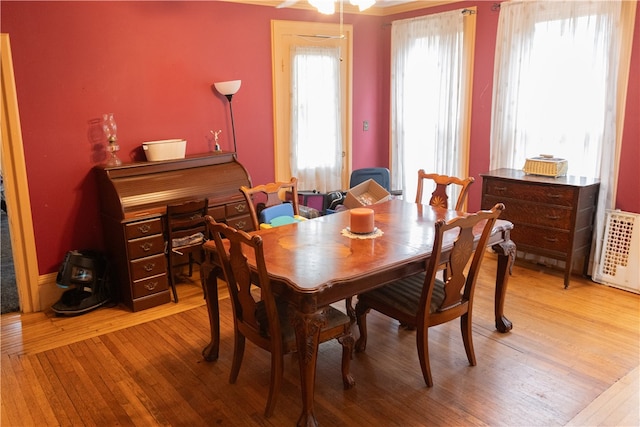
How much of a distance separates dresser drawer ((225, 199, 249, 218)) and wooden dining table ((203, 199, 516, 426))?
1.19 metres

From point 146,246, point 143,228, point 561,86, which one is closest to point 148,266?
point 146,246

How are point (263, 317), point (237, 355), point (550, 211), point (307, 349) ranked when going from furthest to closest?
1. point (550, 211)
2. point (237, 355)
3. point (263, 317)
4. point (307, 349)

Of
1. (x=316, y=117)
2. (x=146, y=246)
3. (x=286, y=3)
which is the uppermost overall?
(x=286, y=3)

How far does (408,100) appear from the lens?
17.8 feet

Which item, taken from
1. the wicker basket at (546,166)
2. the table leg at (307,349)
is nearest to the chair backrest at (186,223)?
the table leg at (307,349)

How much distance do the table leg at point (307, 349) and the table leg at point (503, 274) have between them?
137 cm

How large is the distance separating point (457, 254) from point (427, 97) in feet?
10.1

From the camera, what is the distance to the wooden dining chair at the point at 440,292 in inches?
98.3

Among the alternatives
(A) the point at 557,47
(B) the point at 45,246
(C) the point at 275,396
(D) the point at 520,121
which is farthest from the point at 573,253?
(B) the point at 45,246

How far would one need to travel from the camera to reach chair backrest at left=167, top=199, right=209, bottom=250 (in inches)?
146

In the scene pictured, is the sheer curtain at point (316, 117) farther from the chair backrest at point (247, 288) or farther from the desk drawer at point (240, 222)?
the chair backrest at point (247, 288)

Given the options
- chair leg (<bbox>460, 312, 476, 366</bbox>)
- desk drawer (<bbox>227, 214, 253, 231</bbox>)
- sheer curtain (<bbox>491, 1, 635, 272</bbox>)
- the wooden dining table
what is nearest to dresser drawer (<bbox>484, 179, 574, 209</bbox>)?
sheer curtain (<bbox>491, 1, 635, 272</bbox>)

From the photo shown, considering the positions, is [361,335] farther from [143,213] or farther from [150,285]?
[143,213]

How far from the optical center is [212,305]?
2887 mm
